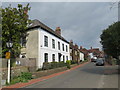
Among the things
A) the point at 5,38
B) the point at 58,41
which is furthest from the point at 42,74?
the point at 58,41

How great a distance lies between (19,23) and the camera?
48.3 ft

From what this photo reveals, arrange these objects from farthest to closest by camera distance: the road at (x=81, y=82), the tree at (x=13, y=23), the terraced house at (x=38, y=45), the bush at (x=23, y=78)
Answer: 1. the terraced house at (x=38, y=45)
2. the tree at (x=13, y=23)
3. the bush at (x=23, y=78)
4. the road at (x=81, y=82)

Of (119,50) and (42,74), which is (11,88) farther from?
(119,50)

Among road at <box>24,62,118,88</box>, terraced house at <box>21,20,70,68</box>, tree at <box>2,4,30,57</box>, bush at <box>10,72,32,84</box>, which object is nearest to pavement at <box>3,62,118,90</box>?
road at <box>24,62,118,88</box>

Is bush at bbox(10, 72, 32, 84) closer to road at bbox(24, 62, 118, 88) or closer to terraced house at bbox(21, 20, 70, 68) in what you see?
road at bbox(24, 62, 118, 88)

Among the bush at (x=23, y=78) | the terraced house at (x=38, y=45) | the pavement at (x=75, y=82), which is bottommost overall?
the pavement at (x=75, y=82)

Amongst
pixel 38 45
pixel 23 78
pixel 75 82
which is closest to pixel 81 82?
pixel 75 82

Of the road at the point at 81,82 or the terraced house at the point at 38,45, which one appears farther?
the terraced house at the point at 38,45

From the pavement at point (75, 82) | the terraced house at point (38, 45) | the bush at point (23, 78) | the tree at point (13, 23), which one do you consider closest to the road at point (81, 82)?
the pavement at point (75, 82)

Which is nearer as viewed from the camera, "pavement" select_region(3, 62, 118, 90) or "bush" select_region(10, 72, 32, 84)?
"pavement" select_region(3, 62, 118, 90)

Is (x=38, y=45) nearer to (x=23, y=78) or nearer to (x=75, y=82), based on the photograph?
(x=23, y=78)

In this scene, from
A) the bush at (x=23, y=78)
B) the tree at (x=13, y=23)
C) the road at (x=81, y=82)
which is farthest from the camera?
the tree at (x=13, y=23)

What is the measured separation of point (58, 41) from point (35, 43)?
7885 millimetres

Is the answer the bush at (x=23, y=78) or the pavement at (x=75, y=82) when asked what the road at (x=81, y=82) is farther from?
the bush at (x=23, y=78)
